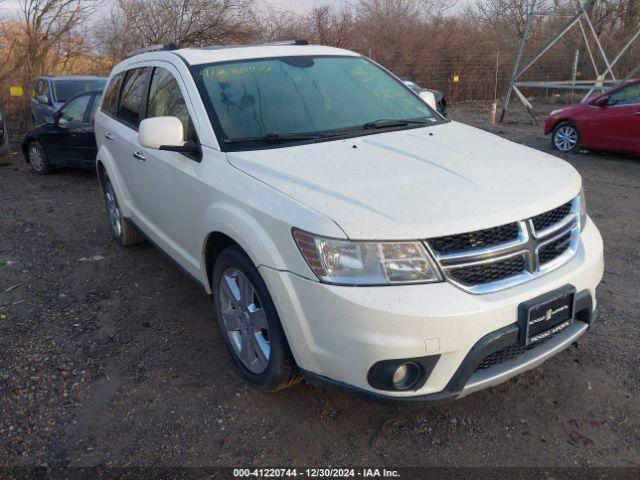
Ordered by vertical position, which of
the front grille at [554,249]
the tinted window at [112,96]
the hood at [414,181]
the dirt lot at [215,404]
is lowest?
the dirt lot at [215,404]

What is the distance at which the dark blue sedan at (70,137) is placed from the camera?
8781 millimetres

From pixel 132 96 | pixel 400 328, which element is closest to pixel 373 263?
pixel 400 328

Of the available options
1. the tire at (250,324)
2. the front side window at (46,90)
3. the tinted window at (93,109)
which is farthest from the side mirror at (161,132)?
the front side window at (46,90)

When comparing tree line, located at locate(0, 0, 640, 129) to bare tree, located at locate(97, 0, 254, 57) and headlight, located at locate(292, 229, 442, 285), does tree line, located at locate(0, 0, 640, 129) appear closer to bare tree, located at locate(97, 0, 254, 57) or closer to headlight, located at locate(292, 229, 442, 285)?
bare tree, located at locate(97, 0, 254, 57)

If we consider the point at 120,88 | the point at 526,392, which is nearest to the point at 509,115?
the point at 120,88

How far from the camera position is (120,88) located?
16.8 ft

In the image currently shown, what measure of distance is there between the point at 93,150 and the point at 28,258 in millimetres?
3574

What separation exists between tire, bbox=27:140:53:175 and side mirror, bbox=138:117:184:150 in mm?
7129

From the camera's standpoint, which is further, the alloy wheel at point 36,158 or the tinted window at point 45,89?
the tinted window at point 45,89

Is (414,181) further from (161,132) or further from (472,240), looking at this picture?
(161,132)

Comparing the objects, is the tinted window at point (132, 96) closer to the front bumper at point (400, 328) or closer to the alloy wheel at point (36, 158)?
the front bumper at point (400, 328)

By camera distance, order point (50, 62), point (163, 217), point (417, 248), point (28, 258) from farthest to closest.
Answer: point (50, 62) → point (28, 258) → point (163, 217) → point (417, 248)

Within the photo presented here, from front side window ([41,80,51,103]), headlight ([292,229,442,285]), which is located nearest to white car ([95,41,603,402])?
headlight ([292,229,442,285])

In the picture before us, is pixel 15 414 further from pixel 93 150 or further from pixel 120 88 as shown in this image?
pixel 93 150
